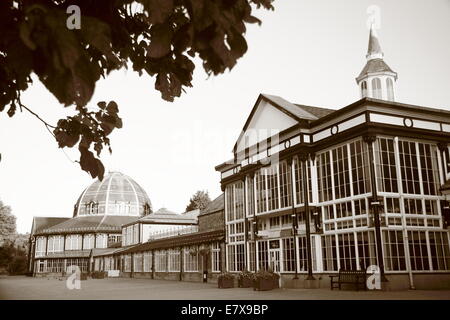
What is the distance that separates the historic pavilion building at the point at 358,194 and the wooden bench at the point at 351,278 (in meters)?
0.50

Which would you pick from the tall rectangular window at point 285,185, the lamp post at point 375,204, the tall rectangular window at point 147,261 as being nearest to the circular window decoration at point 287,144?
the tall rectangular window at point 285,185

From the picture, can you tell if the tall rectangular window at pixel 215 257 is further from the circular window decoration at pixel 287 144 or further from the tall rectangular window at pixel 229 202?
the circular window decoration at pixel 287 144

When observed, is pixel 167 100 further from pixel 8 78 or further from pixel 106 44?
pixel 106 44

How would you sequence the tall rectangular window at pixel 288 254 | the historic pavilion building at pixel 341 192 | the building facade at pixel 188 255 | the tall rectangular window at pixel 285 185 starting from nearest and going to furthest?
the historic pavilion building at pixel 341 192, the tall rectangular window at pixel 288 254, the tall rectangular window at pixel 285 185, the building facade at pixel 188 255

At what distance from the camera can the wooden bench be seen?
1827cm

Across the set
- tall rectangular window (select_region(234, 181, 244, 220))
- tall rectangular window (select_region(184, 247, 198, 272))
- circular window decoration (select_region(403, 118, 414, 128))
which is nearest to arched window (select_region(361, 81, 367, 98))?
circular window decoration (select_region(403, 118, 414, 128))

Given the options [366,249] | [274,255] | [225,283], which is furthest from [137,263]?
[366,249]

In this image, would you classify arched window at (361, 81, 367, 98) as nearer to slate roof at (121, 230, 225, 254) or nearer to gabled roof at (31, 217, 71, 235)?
slate roof at (121, 230, 225, 254)

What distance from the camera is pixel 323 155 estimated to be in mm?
22484

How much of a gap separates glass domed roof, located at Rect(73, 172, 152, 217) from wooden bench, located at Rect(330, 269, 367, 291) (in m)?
56.2

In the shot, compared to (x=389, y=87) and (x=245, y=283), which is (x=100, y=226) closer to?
(x=245, y=283)

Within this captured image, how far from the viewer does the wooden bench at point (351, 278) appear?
18.3m
